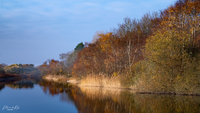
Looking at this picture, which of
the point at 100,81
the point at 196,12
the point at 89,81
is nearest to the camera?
the point at 196,12

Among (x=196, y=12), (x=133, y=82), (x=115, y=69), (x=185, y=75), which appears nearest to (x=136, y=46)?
(x=115, y=69)

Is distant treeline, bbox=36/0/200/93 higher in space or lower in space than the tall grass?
higher

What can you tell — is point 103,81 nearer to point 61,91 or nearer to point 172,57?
point 61,91

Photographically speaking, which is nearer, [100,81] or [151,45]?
[151,45]

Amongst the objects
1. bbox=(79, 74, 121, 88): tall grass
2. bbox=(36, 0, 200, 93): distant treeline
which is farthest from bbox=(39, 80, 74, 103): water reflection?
bbox=(36, 0, 200, 93): distant treeline

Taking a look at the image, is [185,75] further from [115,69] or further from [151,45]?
[115,69]

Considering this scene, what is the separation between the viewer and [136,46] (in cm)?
2750

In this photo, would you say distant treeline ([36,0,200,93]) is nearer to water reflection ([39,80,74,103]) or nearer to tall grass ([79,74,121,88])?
tall grass ([79,74,121,88])

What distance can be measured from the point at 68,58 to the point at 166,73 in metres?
47.4

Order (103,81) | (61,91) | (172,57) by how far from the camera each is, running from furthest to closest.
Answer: (103,81) → (61,91) → (172,57)

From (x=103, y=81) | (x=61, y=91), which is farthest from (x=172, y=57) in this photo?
(x=61, y=91)

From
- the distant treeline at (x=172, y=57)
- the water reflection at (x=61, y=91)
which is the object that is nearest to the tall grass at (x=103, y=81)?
the distant treeline at (x=172, y=57)

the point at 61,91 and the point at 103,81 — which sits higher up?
the point at 103,81

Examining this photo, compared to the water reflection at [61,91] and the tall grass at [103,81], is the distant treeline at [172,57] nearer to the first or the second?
the tall grass at [103,81]
